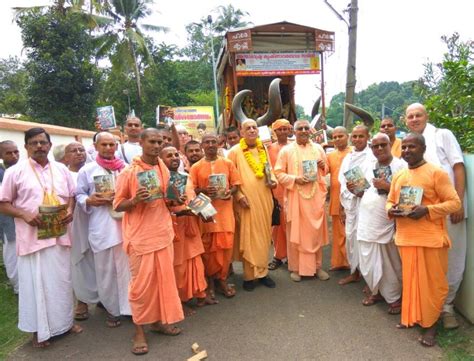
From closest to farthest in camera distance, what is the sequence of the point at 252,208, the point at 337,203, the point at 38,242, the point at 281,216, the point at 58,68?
the point at 38,242 → the point at 252,208 → the point at 337,203 → the point at 281,216 → the point at 58,68

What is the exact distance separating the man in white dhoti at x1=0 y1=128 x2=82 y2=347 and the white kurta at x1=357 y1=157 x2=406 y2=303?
2.88m

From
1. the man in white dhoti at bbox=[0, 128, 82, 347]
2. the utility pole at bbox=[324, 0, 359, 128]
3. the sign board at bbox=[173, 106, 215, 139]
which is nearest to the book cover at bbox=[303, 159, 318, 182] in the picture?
the man in white dhoti at bbox=[0, 128, 82, 347]

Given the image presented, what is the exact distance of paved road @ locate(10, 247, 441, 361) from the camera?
3.16 meters

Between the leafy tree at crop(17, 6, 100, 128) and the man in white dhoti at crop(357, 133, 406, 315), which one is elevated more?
the leafy tree at crop(17, 6, 100, 128)

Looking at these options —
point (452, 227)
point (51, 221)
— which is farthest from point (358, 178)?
point (51, 221)

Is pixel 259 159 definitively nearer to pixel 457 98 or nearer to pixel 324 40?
pixel 457 98

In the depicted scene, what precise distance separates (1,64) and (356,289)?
3089 cm

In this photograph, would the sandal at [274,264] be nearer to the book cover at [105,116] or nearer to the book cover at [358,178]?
the book cover at [358,178]

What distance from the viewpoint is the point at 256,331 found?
3557 millimetres

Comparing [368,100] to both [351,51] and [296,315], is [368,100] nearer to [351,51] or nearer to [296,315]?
[351,51]

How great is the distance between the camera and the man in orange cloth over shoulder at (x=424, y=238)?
3.06 meters

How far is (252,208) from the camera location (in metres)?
4.53

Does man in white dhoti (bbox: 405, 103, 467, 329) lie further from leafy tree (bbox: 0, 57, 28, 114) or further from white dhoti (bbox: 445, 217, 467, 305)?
leafy tree (bbox: 0, 57, 28, 114)

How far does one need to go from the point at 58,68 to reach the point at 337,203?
41.9 feet
